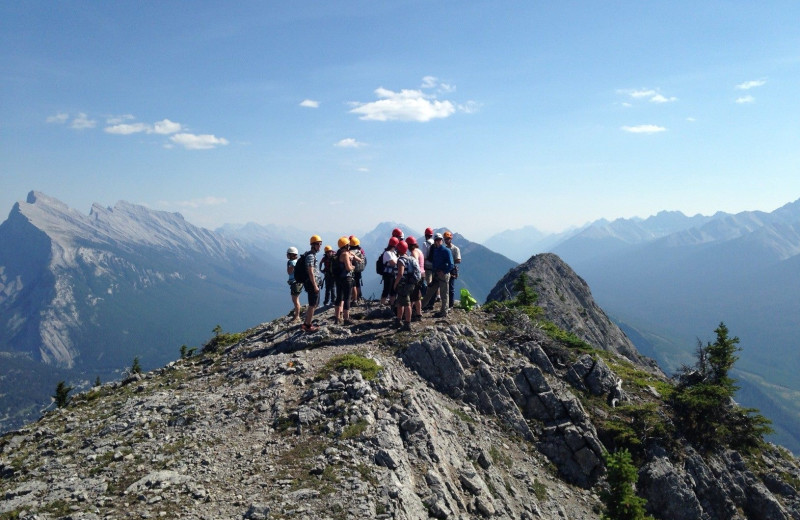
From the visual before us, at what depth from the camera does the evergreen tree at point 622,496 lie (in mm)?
14281

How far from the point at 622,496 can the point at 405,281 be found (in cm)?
1174

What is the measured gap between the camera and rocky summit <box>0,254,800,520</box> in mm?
11812

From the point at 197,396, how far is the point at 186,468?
495cm

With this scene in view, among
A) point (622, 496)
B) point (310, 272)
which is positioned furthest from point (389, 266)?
point (622, 496)

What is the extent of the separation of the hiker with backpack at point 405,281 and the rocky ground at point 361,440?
91 centimetres

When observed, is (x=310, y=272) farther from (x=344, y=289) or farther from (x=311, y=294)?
(x=344, y=289)

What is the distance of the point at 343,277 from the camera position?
841 inches

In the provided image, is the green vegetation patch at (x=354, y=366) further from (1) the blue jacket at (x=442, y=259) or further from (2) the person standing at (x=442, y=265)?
(1) the blue jacket at (x=442, y=259)

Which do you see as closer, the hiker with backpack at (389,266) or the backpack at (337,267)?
the backpack at (337,267)

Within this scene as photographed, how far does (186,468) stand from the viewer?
1246 cm

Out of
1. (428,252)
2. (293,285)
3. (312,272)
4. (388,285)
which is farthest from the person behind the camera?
(428,252)

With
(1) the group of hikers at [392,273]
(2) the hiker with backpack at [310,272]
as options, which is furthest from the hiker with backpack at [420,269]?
(2) the hiker with backpack at [310,272]

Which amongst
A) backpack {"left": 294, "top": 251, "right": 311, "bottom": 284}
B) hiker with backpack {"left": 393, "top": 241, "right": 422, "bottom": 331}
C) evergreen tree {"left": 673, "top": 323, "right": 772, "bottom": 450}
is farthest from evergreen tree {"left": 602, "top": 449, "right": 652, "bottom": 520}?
backpack {"left": 294, "top": 251, "right": 311, "bottom": 284}

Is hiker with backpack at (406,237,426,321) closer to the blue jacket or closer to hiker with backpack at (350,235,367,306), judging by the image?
the blue jacket
